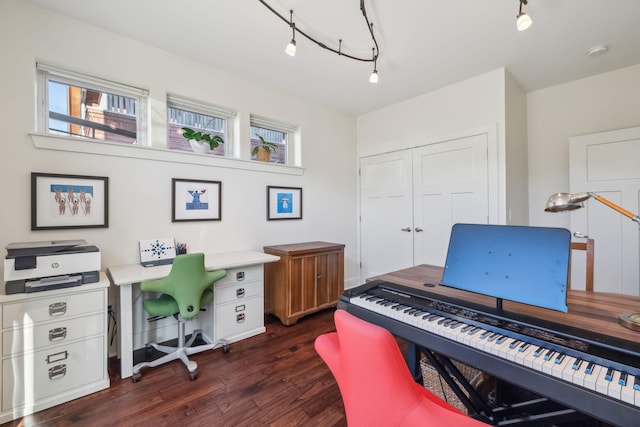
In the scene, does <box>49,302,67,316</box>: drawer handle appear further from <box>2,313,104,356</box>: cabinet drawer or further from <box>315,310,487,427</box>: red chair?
<box>315,310,487,427</box>: red chair

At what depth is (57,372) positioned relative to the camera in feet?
5.52

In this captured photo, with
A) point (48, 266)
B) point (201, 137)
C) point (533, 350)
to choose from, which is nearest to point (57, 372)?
point (48, 266)

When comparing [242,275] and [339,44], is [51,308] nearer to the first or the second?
[242,275]

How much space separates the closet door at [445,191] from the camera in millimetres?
2945

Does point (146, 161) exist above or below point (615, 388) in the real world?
above

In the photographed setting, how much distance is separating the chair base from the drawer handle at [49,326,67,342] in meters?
0.51

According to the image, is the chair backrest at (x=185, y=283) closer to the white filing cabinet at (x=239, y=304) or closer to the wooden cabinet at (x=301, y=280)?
the white filing cabinet at (x=239, y=304)

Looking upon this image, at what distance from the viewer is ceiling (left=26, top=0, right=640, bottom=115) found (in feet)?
6.35

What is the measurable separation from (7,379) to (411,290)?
237 cm

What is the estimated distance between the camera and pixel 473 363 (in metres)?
0.97

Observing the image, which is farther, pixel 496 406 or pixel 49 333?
pixel 49 333

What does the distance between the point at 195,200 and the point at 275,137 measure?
53.6 inches

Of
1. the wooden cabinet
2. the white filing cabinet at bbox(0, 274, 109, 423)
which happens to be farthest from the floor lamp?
the white filing cabinet at bbox(0, 274, 109, 423)

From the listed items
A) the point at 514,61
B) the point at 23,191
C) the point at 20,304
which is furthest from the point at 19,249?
the point at 514,61
